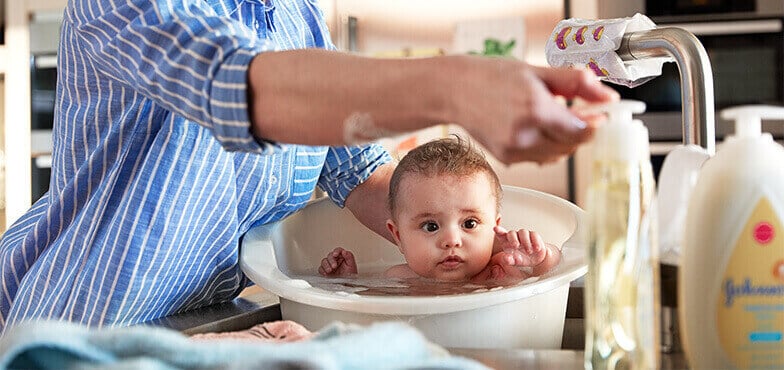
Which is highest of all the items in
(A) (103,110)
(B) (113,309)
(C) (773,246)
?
(A) (103,110)

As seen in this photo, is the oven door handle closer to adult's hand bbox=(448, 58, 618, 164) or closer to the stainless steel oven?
the stainless steel oven

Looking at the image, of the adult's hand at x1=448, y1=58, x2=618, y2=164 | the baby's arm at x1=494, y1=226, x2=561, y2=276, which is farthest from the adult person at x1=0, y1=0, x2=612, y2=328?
the baby's arm at x1=494, y1=226, x2=561, y2=276

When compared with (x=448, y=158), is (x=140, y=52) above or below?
above

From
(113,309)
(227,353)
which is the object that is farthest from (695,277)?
(113,309)

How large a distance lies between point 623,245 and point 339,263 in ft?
2.56

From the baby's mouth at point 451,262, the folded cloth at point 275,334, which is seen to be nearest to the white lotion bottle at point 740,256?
the folded cloth at point 275,334

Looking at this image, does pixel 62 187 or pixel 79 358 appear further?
pixel 62 187

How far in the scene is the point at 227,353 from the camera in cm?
52

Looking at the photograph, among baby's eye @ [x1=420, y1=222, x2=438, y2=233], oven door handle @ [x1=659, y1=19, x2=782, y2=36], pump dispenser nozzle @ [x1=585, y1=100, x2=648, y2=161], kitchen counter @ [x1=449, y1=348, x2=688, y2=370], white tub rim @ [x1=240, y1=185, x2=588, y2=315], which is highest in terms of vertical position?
oven door handle @ [x1=659, y1=19, x2=782, y2=36]

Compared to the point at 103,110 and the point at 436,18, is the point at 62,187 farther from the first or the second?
the point at 436,18

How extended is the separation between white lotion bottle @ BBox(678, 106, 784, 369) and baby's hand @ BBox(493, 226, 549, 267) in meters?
0.57

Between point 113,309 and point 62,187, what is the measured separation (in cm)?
20

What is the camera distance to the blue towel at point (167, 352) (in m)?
0.51

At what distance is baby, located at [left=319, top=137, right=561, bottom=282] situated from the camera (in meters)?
1.30
